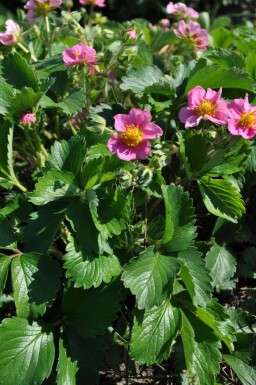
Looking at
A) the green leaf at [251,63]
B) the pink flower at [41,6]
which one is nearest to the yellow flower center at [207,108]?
the green leaf at [251,63]

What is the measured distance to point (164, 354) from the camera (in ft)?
4.42

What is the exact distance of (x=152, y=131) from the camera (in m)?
1.44

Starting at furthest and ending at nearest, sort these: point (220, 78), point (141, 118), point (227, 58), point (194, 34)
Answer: point (194, 34) → point (227, 58) → point (220, 78) → point (141, 118)

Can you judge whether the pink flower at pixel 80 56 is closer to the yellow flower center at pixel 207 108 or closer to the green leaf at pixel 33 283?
the yellow flower center at pixel 207 108

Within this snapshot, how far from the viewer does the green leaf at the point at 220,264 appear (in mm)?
1576

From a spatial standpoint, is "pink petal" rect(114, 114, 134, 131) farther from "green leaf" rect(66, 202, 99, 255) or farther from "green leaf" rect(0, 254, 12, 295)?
"green leaf" rect(0, 254, 12, 295)

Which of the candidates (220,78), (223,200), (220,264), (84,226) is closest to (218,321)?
(220,264)

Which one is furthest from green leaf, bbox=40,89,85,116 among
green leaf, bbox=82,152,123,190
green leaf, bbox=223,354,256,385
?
green leaf, bbox=223,354,256,385

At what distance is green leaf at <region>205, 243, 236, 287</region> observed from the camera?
1576 millimetres

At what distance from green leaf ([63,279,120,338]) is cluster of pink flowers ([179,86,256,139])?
496mm

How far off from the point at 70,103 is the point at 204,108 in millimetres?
438

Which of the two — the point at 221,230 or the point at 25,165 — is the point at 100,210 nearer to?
the point at 221,230

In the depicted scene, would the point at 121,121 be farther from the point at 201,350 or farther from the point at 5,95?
the point at 201,350

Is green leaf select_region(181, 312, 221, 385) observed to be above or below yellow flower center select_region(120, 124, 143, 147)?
below
